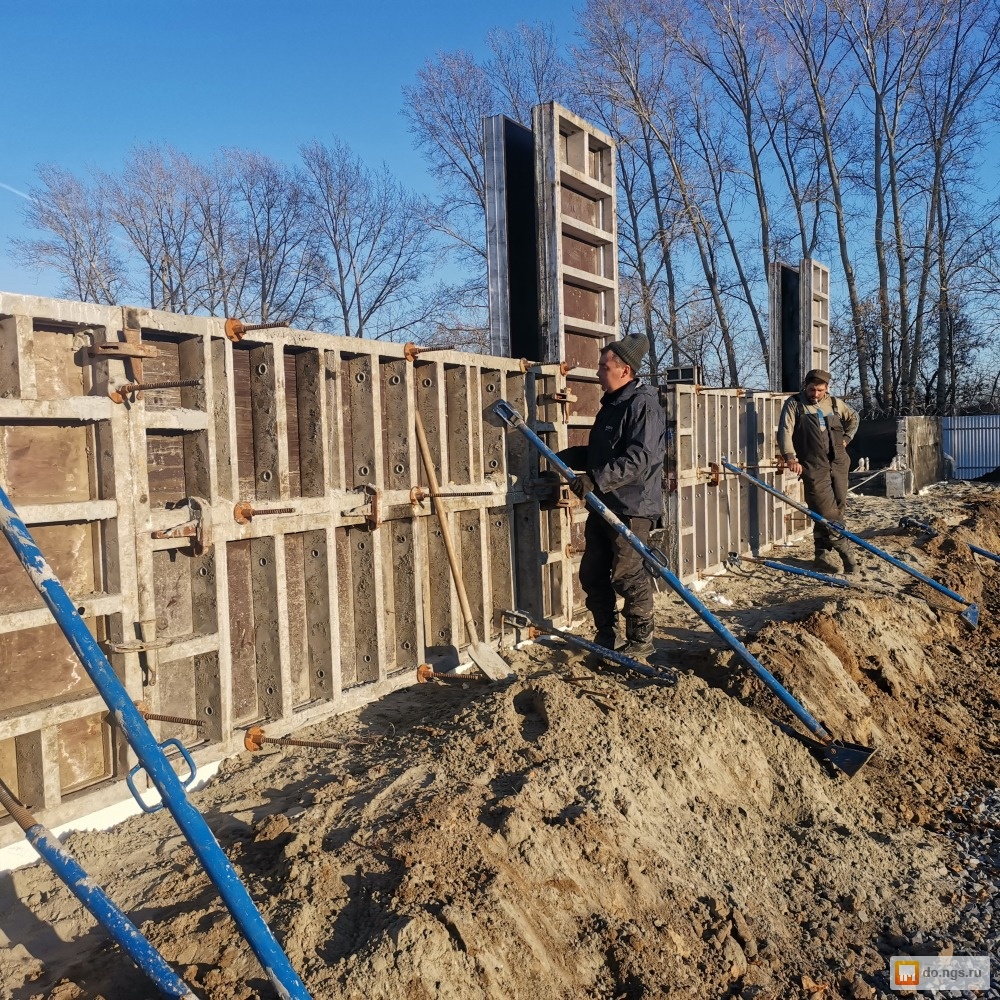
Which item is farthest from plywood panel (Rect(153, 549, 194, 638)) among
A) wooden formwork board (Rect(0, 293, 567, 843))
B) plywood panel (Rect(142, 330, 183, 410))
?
plywood panel (Rect(142, 330, 183, 410))

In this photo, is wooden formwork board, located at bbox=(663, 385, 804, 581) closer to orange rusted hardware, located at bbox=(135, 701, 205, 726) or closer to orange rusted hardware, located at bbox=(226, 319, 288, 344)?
orange rusted hardware, located at bbox=(226, 319, 288, 344)

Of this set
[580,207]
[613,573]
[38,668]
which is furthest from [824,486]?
[38,668]

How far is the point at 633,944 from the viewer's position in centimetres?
300

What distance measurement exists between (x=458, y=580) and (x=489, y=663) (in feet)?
1.84

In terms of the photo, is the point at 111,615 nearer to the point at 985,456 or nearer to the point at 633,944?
the point at 633,944

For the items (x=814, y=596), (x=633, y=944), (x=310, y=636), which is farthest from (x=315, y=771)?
(x=814, y=596)

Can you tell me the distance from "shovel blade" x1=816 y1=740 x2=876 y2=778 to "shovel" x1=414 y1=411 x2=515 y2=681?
Result: 1.93 meters

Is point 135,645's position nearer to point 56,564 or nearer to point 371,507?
point 56,564

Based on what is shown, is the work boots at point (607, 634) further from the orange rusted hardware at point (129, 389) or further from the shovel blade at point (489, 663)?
the orange rusted hardware at point (129, 389)

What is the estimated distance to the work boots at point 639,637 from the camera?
5.88m

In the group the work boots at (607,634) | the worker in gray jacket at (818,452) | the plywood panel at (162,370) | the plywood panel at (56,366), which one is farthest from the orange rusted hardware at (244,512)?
the worker in gray jacket at (818,452)

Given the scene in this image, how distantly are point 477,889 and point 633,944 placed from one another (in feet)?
1.91

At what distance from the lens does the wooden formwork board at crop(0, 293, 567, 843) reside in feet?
11.8

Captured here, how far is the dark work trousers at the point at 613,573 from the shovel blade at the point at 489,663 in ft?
2.83
